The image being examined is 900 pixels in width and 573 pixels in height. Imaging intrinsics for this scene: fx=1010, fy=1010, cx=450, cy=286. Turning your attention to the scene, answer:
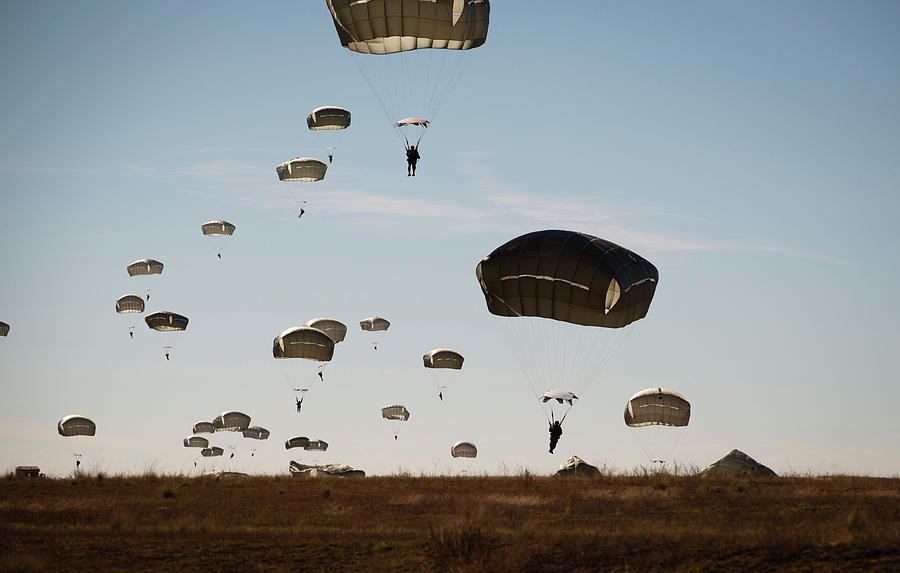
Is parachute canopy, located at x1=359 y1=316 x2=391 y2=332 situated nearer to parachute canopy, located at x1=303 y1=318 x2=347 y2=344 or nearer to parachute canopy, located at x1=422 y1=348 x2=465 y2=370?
parachute canopy, located at x1=303 y1=318 x2=347 y2=344

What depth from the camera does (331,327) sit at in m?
72.8

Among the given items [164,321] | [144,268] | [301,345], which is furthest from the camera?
[144,268]

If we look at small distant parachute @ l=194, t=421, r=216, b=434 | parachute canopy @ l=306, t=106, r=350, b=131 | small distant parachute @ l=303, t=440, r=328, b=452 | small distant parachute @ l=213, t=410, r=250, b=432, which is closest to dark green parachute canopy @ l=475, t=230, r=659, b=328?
parachute canopy @ l=306, t=106, r=350, b=131

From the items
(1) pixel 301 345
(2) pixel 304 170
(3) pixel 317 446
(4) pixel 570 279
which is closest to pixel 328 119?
(2) pixel 304 170

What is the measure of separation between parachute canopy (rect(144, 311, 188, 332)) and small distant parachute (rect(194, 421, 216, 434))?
40.5 feet

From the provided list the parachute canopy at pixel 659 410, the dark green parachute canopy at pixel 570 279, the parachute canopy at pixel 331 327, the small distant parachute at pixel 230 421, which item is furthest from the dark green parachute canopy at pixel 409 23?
the small distant parachute at pixel 230 421

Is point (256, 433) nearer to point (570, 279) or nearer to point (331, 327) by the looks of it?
point (331, 327)

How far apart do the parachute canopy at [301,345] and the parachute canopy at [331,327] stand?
19.8m

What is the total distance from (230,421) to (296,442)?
1431 centimetres

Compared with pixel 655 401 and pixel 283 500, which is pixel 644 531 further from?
pixel 655 401

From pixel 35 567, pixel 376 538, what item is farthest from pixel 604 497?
pixel 35 567

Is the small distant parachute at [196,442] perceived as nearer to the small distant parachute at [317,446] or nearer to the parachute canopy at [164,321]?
the small distant parachute at [317,446]

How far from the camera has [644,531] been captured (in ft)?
72.9

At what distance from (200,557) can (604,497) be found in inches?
504
